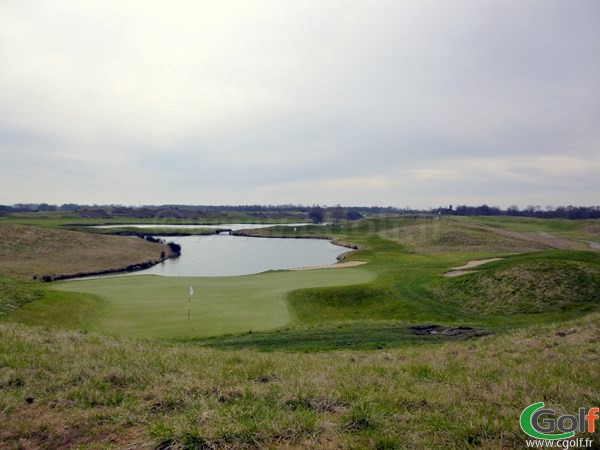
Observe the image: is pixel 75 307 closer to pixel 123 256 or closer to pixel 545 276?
pixel 545 276

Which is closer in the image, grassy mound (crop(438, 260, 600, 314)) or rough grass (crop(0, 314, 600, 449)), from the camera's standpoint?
rough grass (crop(0, 314, 600, 449))

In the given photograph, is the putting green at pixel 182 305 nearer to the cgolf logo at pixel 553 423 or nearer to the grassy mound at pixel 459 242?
the cgolf logo at pixel 553 423

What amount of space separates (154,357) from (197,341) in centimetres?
920

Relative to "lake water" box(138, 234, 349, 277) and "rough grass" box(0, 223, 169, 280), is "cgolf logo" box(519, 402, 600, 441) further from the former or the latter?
"lake water" box(138, 234, 349, 277)

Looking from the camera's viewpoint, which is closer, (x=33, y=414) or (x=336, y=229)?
(x=33, y=414)

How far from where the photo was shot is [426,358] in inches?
387

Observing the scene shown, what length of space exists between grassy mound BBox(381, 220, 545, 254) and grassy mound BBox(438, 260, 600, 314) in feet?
109

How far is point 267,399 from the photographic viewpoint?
595 centimetres

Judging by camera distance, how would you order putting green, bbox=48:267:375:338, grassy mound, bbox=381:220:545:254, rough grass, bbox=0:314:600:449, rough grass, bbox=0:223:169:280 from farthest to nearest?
grassy mound, bbox=381:220:545:254 → rough grass, bbox=0:223:169:280 → putting green, bbox=48:267:375:338 → rough grass, bbox=0:314:600:449

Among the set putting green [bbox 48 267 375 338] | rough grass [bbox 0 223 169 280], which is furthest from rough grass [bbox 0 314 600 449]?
rough grass [bbox 0 223 169 280]

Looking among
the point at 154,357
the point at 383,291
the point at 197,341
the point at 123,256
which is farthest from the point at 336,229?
the point at 154,357

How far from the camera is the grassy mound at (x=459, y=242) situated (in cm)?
6056

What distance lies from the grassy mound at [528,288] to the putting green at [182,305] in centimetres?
863

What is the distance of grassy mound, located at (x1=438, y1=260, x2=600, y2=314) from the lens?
22.5 m
